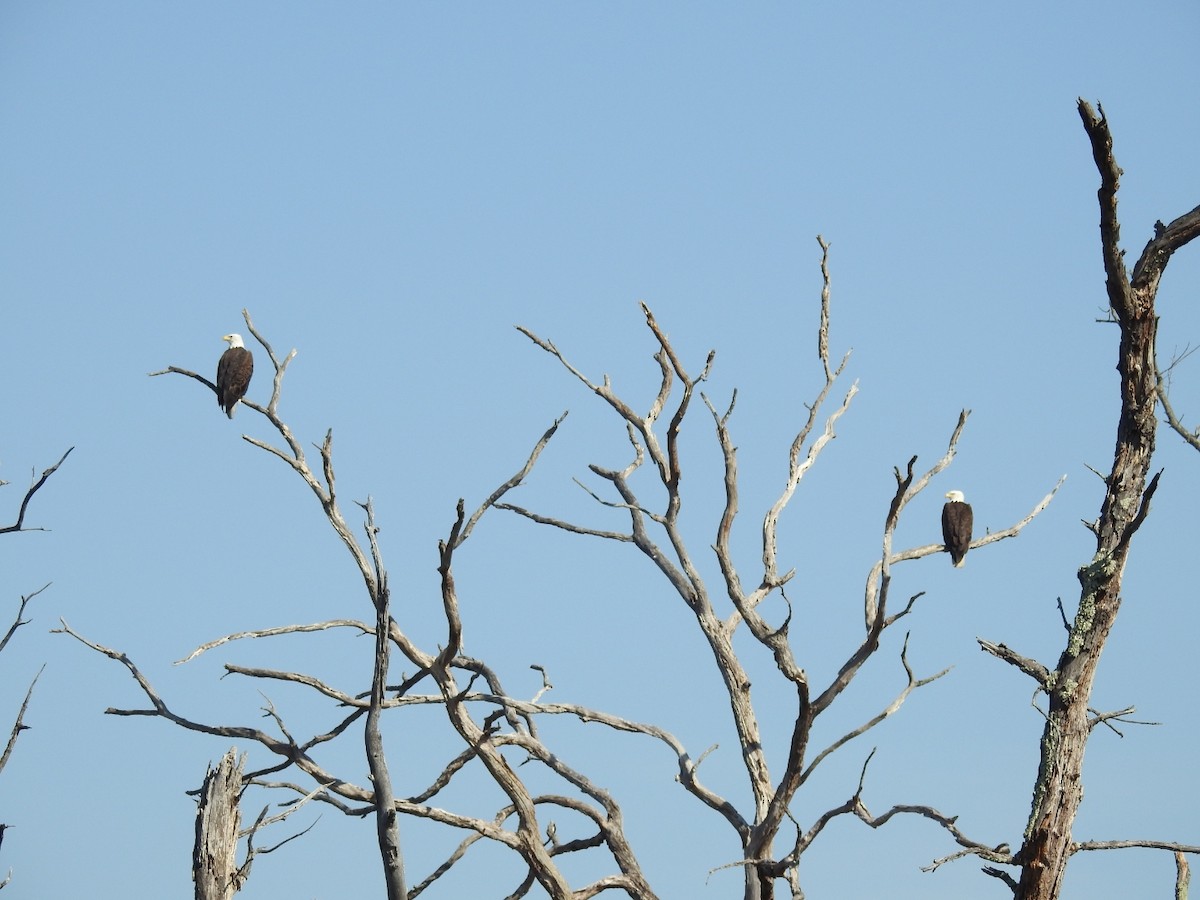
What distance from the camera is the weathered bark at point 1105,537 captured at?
20.4 ft

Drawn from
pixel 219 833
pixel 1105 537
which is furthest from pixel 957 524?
Result: pixel 219 833

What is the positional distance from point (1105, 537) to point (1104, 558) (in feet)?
0.39

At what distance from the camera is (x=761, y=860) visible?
6.88 meters

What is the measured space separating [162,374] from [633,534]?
9.67 feet

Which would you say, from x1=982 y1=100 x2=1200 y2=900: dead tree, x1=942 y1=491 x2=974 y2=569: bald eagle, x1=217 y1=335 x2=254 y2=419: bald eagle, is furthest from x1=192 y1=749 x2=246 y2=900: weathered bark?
x1=942 y1=491 x2=974 y2=569: bald eagle

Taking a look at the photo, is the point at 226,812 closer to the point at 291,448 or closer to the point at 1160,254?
the point at 291,448

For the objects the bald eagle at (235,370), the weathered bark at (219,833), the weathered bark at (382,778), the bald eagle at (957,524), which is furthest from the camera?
the bald eagle at (235,370)

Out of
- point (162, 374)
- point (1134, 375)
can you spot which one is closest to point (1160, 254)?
point (1134, 375)

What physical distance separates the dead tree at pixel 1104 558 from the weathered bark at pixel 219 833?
3257mm

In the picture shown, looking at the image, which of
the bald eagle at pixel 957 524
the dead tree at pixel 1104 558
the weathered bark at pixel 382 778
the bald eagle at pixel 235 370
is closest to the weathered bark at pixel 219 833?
the weathered bark at pixel 382 778

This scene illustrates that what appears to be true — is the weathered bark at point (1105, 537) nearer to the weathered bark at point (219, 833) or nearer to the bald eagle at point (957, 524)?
the weathered bark at point (219, 833)

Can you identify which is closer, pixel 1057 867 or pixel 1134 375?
pixel 1057 867

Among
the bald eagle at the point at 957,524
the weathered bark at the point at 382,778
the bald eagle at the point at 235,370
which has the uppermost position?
the bald eagle at the point at 235,370

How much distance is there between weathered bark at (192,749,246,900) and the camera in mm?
6180
